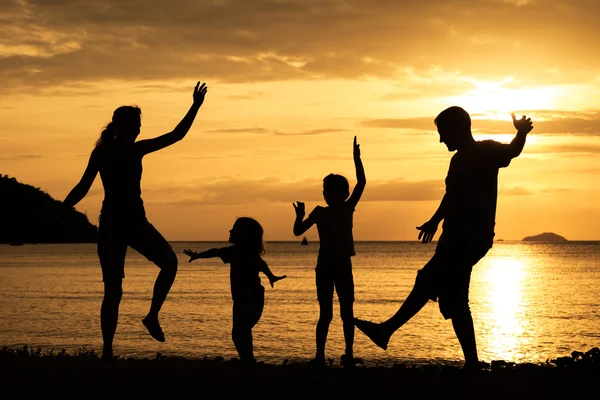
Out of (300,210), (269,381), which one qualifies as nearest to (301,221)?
(300,210)

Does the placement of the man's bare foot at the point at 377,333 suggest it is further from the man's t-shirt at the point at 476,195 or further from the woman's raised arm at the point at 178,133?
the woman's raised arm at the point at 178,133

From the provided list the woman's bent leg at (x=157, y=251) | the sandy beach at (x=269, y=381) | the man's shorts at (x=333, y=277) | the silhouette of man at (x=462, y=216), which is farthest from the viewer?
the man's shorts at (x=333, y=277)

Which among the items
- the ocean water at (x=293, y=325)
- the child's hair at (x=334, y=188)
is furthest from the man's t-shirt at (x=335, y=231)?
the ocean water at (x=293, y=325)

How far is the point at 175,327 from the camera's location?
31.0 metres

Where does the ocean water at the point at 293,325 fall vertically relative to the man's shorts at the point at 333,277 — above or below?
below

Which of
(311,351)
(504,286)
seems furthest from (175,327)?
(504,286)

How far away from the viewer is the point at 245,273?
9.72m

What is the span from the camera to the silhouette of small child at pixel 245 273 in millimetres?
9711

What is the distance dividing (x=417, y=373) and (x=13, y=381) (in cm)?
420

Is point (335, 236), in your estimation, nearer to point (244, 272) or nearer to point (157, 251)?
point (244, 272)

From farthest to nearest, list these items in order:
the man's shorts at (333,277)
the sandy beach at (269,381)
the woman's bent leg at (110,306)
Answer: the man's shorts at (333,277) < the woman's bent leg at (110,306) < the sandy beach at (269,381)

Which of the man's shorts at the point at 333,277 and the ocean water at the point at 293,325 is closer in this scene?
the man's shorts at the point at 333,277

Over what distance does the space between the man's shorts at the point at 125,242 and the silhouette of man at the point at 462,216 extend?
247 cm

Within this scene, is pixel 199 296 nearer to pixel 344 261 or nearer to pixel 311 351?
pixel 311 351
